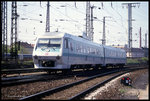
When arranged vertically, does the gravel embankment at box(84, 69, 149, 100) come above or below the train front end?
below

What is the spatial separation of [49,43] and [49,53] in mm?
882

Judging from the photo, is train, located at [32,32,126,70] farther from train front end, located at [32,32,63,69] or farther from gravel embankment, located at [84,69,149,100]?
gravel embankment, located at [84,69,149,100]

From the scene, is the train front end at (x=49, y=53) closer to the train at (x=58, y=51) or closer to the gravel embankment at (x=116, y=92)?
the train at (x=58, y=51)

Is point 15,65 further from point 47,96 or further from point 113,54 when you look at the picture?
point 47,96

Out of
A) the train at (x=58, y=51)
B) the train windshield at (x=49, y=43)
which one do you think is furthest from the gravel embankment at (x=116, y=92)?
the train windshield at (x=49, y=43)

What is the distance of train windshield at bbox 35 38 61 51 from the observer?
16266mm

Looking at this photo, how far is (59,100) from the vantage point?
8.16m

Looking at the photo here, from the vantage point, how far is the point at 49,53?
16.0 metres

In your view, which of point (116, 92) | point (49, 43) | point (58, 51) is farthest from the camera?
point (49, 43)

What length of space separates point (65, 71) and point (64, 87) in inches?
266

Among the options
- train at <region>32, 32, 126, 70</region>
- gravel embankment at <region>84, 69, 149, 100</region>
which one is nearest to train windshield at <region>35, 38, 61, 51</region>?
train at <region>32, 32, 126, 70</region>

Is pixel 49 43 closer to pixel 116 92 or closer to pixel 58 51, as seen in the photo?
pixel 58 51

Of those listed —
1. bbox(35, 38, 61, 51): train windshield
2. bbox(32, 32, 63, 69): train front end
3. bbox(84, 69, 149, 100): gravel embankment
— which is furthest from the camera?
bbox(35, 38, 61, 51): train windshield

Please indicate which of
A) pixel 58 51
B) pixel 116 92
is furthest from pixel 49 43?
pixel 116 92
